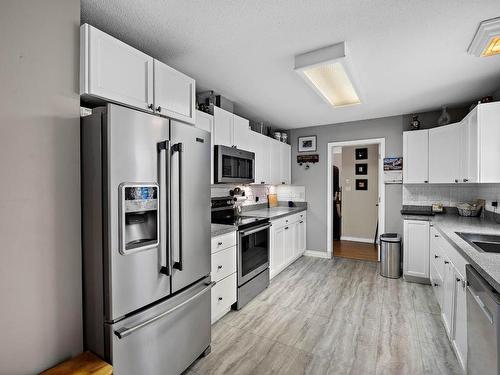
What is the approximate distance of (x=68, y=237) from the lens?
4.76 ft

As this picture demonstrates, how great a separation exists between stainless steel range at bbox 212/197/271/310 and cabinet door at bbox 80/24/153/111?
1584 millimetres

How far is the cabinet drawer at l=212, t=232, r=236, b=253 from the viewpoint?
2372mm

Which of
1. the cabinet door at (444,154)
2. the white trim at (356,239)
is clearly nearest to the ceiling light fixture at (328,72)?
the cabinet door at (444,154)

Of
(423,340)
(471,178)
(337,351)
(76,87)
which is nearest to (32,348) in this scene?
(76,87)

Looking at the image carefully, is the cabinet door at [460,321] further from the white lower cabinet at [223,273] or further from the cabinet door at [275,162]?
the cabinet door at [275,162]

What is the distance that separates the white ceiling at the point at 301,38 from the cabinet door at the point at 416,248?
5.66 feet

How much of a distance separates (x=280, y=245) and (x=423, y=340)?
2.00 m

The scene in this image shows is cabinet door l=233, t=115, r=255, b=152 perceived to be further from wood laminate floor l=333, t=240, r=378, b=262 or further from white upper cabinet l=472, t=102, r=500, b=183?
wood laminate floor l=333, t=240, r=378, b=262

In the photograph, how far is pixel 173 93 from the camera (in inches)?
83.2

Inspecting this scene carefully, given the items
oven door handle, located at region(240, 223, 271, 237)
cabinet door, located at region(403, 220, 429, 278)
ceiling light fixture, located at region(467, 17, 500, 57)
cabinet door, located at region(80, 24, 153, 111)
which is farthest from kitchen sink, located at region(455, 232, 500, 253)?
cabinet door, located at region(80, 24, 153, 111)

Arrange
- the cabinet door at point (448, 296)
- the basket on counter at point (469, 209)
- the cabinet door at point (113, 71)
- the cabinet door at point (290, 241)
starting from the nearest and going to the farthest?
the cabinet door at point (113, 71)
the cabinet door at point (448, 296)
the basket on counter at point (469, 209)
the cabinet door at point (290, 241)

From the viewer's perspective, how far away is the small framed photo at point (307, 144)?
4.89 metres

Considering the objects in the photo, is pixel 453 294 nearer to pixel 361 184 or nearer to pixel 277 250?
pixel 277 250

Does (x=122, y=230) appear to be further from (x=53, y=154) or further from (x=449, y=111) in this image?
(x=449, y=111)
